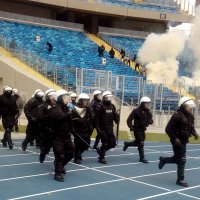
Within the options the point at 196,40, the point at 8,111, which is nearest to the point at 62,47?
the point at 196,40

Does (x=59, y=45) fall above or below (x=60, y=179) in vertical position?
above

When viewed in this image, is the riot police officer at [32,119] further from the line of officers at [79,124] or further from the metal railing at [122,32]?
the metal railing at [122,32]

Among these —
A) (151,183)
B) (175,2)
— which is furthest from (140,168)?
(175,2)

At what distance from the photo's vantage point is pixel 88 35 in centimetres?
4144

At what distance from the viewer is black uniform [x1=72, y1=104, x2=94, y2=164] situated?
10.5 metres

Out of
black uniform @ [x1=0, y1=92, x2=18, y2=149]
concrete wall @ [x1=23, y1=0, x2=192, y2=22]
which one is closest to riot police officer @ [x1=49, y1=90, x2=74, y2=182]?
black uniform @ [x1=0, y1=92, x2=18, y2=149]

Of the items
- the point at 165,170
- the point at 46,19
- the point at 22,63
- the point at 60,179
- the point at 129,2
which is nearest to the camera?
the point at 60,179

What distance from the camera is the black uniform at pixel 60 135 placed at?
8922 millimetres

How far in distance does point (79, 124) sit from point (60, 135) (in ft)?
5.08

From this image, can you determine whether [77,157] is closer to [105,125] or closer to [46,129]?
[105,125]

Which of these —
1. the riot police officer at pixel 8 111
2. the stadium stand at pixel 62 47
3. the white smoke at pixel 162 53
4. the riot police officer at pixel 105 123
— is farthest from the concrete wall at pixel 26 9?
the riot police officer at pixel 105 123

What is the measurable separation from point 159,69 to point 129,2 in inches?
383

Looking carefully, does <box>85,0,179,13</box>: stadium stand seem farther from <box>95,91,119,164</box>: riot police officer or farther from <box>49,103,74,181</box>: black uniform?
<box>49,103,74,181</box>: black uniform

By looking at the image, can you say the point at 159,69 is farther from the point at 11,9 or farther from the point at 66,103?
the point at 66,103
